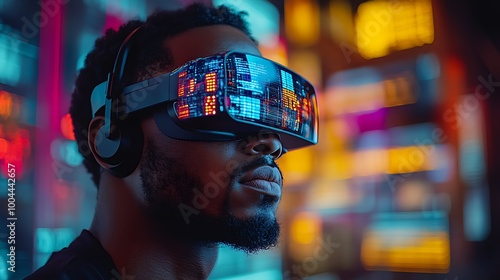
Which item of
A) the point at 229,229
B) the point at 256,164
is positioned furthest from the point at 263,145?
the point at 229,229

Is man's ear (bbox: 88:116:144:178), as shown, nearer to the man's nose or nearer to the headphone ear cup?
the headphone ear cup

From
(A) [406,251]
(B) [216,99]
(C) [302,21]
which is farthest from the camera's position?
(A) [406,251]

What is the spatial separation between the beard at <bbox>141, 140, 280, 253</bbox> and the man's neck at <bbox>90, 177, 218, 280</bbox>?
3 cm

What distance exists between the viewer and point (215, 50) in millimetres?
715

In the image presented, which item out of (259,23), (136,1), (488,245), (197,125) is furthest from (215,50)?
(488,245)

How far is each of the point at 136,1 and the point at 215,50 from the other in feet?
0.85

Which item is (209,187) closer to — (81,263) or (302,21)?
(81,263)

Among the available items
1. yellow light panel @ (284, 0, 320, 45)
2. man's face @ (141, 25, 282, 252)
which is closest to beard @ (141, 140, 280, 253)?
man's face @ (141, 25, 282, 252)

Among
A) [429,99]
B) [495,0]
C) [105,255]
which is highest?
[495,0]

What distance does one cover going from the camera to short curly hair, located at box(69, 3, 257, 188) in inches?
28.2

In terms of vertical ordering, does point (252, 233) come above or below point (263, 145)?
below

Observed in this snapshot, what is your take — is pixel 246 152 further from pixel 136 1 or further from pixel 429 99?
pixel 429 99

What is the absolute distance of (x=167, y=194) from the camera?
683 mm

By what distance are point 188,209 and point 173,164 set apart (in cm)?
7
